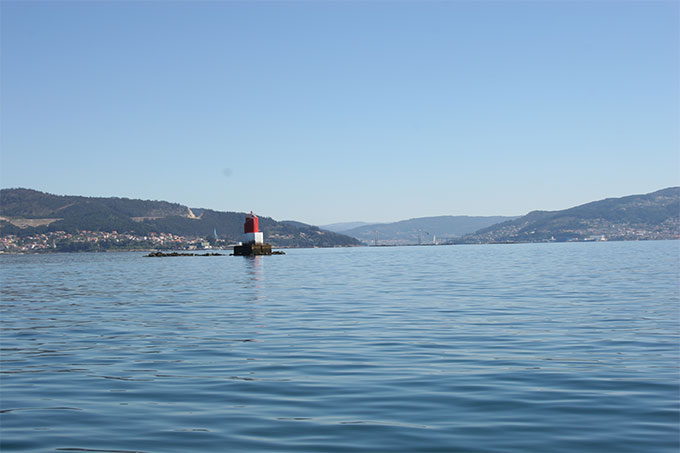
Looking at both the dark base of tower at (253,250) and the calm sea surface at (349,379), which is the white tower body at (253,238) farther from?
the calm sea surface at (349,379)

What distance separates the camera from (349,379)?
36.2 ft

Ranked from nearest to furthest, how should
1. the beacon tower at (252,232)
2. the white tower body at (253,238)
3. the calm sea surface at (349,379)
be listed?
the calm sea surface at (349,379)
the beacon tower at (252,232)
the white tower body at (253,238)

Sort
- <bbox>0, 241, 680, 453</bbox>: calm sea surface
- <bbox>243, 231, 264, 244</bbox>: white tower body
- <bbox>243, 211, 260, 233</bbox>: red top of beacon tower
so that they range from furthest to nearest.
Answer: <bbox>243, 231, 264, 244</bbox>: white tower body, <bbox>243, 211, 260, 233</bbox>: red top of beacon tower, <bbox>0, 241, 680, 453</bbox>: calm sea surface

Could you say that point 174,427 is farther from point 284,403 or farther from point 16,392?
point 16,392

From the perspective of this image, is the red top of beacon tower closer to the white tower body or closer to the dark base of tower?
the white tower body

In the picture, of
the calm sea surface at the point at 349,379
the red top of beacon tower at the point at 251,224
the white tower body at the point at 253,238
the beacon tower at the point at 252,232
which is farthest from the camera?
the white tower body at the point at 253,238

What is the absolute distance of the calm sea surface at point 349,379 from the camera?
7.83 m

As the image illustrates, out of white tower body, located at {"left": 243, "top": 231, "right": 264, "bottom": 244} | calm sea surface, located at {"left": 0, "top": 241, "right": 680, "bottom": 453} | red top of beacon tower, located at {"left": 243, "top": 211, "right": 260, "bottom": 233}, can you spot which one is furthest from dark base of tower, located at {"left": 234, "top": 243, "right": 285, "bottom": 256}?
calm sea surface, located at {"left": 0, "top": 241, "right": 680, "bottom": 453}

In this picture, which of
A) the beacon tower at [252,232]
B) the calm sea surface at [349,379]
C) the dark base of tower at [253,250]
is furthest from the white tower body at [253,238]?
the calm sea surface at [349,379]

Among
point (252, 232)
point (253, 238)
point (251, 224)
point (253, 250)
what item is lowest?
point (253, 250)

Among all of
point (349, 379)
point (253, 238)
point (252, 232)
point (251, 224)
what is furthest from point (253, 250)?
point (349, 379)

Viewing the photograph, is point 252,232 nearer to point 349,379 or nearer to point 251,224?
point 251,224

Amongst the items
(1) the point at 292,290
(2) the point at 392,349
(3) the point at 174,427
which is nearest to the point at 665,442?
(3) the point at 174,427

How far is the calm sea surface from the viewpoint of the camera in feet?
25.7
